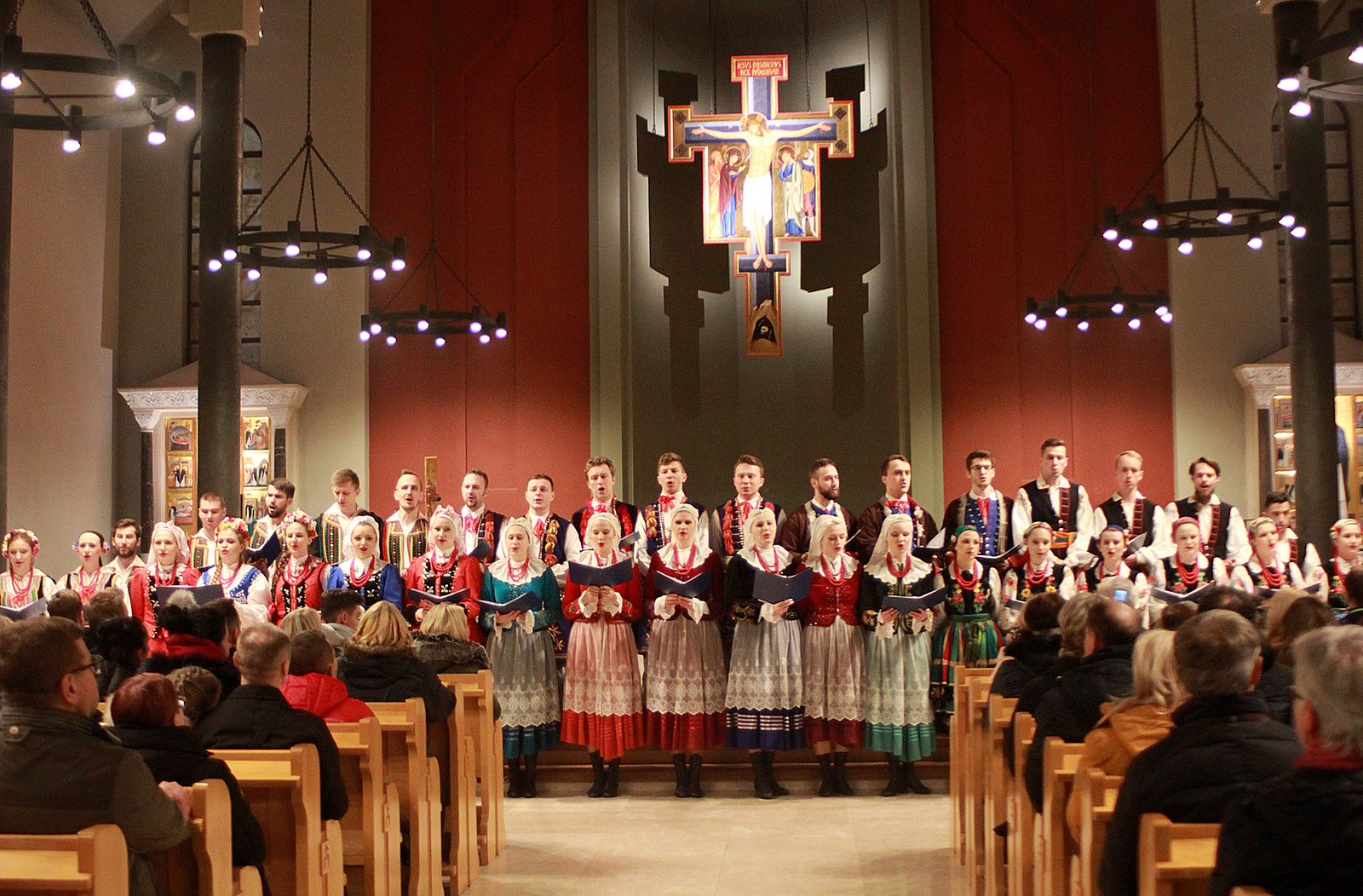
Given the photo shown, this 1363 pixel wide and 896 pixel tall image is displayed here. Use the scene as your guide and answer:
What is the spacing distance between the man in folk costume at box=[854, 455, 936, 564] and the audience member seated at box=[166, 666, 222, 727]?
4265 mm

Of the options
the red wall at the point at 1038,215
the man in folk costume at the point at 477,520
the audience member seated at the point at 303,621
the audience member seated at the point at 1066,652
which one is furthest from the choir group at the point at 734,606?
the red wall at the point at 1038,215

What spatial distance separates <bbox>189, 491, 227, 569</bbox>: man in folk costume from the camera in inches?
308

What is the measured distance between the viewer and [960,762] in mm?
5703

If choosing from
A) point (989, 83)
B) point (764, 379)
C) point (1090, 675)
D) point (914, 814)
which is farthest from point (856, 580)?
point (989, 83)

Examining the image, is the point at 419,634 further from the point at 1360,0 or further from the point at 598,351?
the point at 1360,0

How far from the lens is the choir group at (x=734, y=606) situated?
6785mm

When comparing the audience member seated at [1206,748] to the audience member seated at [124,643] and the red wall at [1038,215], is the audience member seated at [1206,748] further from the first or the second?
the red wall at [1038,215]

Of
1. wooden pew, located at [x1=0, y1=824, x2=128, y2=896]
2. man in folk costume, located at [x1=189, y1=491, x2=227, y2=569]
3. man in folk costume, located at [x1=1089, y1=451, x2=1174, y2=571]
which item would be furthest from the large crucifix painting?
wooden pew, located at [x1=0, y1=824, x2=128, y2=896]

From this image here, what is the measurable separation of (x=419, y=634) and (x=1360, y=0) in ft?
32.1

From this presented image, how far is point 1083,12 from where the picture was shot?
11703 millimetres

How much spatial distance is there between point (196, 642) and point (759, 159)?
270 inches

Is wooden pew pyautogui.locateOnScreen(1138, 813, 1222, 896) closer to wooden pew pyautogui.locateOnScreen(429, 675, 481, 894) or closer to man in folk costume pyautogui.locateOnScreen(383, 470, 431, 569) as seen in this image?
wooden pew pyautogui.locateOnScreen(429, 675, 481, 894)

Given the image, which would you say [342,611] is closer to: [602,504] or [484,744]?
[484,744]

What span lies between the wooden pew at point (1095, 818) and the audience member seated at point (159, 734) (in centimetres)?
209
